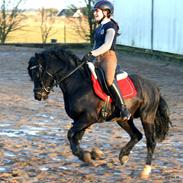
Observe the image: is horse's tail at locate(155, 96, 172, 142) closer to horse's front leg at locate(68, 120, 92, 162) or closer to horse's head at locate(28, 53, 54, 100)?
horse's front leg at locate(68, 120, 92, 162)

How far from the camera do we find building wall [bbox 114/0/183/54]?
24828mm

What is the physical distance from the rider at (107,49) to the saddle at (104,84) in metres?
0.06

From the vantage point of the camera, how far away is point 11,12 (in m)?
40.2

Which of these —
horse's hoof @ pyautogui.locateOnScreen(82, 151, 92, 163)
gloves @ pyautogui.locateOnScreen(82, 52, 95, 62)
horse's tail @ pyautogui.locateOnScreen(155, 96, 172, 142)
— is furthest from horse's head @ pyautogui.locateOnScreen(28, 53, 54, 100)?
horse's tail @ pyautogui.locateOnScreen(155, 96, 172, 142)

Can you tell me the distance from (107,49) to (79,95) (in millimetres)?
661

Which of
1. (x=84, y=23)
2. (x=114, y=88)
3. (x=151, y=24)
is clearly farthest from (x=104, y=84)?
(x=84, y=23)

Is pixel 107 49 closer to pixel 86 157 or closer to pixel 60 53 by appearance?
pixel 60 53

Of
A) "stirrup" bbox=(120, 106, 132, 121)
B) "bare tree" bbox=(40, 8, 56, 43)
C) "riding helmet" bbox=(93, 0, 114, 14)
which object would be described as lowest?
"bare tree" bbox=(40, 8, 56, 43)

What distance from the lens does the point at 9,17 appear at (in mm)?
40031

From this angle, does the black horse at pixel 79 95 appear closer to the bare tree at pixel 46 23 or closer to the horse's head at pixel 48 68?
the horse's head at pixel 48 68

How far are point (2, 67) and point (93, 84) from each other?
16.4 meters

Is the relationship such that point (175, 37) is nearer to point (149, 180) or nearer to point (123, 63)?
point (123, 63)

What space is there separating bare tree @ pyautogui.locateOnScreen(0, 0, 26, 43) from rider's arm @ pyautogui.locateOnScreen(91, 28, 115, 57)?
33.7m

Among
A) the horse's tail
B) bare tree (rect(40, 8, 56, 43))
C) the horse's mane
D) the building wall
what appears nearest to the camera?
the horse's mane
